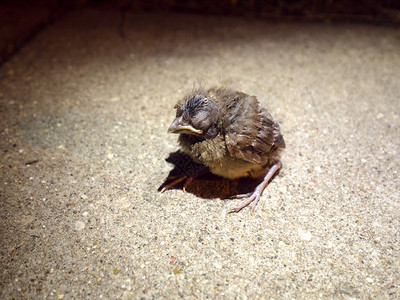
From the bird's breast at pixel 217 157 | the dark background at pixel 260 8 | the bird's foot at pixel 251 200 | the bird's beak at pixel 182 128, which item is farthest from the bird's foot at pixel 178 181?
the dark background at pixel 260 8

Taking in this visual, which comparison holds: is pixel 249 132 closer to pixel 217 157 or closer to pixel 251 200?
pixel 217 157

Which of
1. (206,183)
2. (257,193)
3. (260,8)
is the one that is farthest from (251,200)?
(260,8)

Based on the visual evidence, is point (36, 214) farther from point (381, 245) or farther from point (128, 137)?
point (381, 245)

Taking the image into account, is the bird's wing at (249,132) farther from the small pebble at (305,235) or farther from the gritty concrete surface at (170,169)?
the small pebble at (305,235)

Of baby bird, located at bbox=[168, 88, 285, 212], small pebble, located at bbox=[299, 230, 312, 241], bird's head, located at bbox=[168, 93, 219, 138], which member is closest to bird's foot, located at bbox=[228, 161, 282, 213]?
baby bird, located at bbox=[168, 88, 285, 212]

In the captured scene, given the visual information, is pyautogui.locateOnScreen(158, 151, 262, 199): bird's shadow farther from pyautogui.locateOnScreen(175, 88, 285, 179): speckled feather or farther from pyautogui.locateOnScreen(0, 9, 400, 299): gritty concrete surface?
pyautogui.locateOnScreen(175, 88, 285, 179): speckled feather

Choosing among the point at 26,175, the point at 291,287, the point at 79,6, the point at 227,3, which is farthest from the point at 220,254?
the point at 79,6

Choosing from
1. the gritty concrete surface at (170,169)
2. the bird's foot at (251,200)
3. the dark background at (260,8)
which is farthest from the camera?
the dark background at (260,8)
